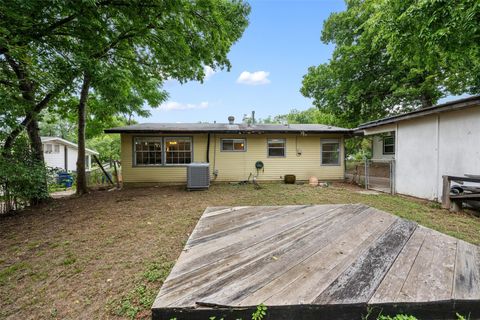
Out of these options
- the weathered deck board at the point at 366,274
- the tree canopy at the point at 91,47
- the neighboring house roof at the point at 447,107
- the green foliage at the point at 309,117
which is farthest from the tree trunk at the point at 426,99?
the weathered deck board at the point at 366,274

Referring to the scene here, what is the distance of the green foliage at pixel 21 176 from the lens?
491 centimetres

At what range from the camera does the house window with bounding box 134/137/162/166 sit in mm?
9211

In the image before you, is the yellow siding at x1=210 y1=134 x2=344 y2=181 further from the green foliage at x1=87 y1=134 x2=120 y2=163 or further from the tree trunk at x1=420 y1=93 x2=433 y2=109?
the green foliage at x1=87 y1=134 x2=120 y2=163

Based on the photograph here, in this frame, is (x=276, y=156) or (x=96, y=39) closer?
(x=96, y=39)

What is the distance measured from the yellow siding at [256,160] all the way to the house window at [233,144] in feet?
0.63

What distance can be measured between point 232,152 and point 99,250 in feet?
23.6

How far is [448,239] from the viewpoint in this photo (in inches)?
90.0

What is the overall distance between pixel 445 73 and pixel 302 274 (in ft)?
48.5

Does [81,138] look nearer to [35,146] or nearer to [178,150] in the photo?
[35,146]

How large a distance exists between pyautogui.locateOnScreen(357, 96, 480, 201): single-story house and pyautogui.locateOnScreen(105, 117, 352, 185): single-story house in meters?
2.82

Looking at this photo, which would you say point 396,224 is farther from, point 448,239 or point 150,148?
point 150,148

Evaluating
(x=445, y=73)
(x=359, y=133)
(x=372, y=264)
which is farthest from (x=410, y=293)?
(x=445, y=73)

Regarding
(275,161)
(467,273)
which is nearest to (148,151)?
(275,161)

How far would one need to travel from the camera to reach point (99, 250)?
9.65 ft
